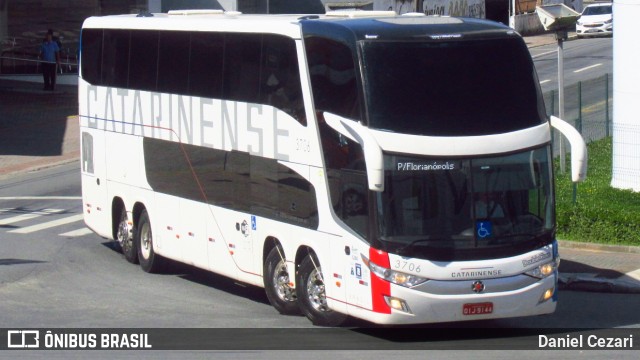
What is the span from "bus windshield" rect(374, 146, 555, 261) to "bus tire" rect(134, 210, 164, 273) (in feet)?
20.9

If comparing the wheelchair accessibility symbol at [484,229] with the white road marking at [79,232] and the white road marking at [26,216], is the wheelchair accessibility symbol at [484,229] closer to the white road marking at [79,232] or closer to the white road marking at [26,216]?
the white road marking at [79,232]

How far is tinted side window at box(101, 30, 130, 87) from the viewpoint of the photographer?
1805 cm

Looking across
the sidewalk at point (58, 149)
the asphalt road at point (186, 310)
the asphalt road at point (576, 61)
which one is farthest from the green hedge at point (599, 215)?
the asphalt road at point (576, 61)

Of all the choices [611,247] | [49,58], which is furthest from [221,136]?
[49,58]

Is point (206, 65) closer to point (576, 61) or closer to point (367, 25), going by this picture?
point (367, 25)

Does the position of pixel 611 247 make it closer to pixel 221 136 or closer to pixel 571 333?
pixel 571 333

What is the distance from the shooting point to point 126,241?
1858 centimetres

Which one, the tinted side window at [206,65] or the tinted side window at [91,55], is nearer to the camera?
the tinted side window at [206,65]

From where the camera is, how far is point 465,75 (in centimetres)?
1281

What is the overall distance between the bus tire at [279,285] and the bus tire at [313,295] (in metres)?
0.40

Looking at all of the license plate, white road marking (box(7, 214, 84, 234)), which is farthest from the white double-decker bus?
white road marking (box(7, 214, 84, 234))

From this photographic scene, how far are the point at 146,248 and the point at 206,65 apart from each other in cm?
364

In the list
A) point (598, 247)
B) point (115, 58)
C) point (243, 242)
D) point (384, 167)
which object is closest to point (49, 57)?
point (115, 58)

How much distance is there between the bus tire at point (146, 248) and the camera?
17672 mm
